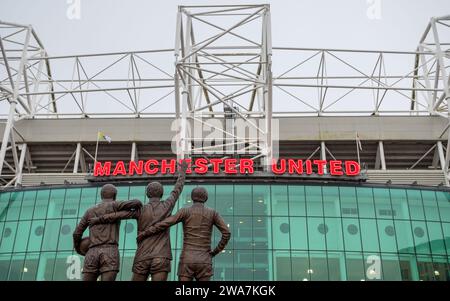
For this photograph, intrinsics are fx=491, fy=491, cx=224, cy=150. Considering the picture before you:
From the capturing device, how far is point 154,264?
11.7 metres

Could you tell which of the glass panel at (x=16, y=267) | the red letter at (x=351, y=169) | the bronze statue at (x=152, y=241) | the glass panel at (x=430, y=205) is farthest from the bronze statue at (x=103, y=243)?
the glass panel at (x=430, y=205)

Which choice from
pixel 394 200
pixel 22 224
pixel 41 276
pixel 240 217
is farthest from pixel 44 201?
pixel 394 200

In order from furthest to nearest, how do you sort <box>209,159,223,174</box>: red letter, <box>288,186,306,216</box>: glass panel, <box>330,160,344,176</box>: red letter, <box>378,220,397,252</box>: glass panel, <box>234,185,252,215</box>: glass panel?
<box>209,159,223,174</box>: red letter < <box>330,160,344,176</box>: red letter < <box>234,185,252,215</box>: glass panel < <box>288,186,306,216</box>: glass panel < <box>378,220,397,252</box>: glass panel

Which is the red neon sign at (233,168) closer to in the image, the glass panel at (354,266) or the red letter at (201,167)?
the red letter at (201,167)

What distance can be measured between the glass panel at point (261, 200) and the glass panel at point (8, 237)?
17075 millimetres

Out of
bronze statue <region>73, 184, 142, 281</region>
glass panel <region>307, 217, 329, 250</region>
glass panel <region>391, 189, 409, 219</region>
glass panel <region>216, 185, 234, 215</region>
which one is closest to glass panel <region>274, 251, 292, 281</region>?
glass panel <region>307, 217, 329, 250</region>

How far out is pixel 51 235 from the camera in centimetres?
3409

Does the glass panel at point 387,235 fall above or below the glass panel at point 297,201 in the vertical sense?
below

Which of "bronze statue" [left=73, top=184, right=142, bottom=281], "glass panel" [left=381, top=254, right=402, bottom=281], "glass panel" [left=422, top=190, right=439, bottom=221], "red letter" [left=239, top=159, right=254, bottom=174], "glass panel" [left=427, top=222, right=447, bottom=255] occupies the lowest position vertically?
"bronze statue" [left=73, top=184, right=142, bottom=281]

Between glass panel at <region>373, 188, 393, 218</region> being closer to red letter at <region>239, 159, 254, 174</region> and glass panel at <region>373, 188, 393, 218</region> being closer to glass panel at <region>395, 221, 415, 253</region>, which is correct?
glass panel at <region>395, 221, 415, 253</region>

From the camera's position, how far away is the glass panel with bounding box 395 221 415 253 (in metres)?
32.8

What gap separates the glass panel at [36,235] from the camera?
33.9m

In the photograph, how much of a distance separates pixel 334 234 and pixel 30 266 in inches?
816

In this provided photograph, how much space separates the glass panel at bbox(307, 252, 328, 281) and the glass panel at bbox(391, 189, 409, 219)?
6.16 meters
